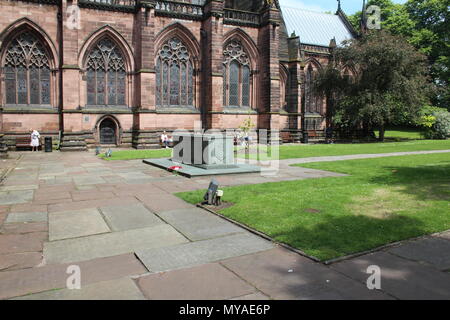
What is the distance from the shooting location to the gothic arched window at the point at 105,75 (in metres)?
24.9

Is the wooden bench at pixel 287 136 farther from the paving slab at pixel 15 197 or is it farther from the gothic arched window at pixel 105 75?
the paving slab at pixel 15 197

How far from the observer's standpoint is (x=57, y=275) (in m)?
4.58

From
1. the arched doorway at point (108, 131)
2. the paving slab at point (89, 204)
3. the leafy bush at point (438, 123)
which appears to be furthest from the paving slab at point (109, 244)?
the leafy bush at point (438, 123)

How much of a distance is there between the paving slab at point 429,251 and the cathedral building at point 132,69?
20.6m

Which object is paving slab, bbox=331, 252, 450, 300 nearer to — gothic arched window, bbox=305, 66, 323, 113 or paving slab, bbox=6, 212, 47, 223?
paving slab, bbox=6, 212, 47, 223

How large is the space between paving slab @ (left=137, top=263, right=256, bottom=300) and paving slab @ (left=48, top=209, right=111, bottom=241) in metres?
2.38

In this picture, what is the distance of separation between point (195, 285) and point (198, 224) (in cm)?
265

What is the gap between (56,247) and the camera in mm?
5656

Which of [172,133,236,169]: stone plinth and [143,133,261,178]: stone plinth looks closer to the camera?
[143,133,261,178]: stone plinth

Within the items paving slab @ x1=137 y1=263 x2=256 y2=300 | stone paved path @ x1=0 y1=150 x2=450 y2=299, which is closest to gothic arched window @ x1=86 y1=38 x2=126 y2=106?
stone paved path @ x1=0 y1=150 x2=450 y2=299

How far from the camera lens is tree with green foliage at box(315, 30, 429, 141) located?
92.6ft

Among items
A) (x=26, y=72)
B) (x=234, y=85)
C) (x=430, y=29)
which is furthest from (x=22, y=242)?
(x=430, y=29)
